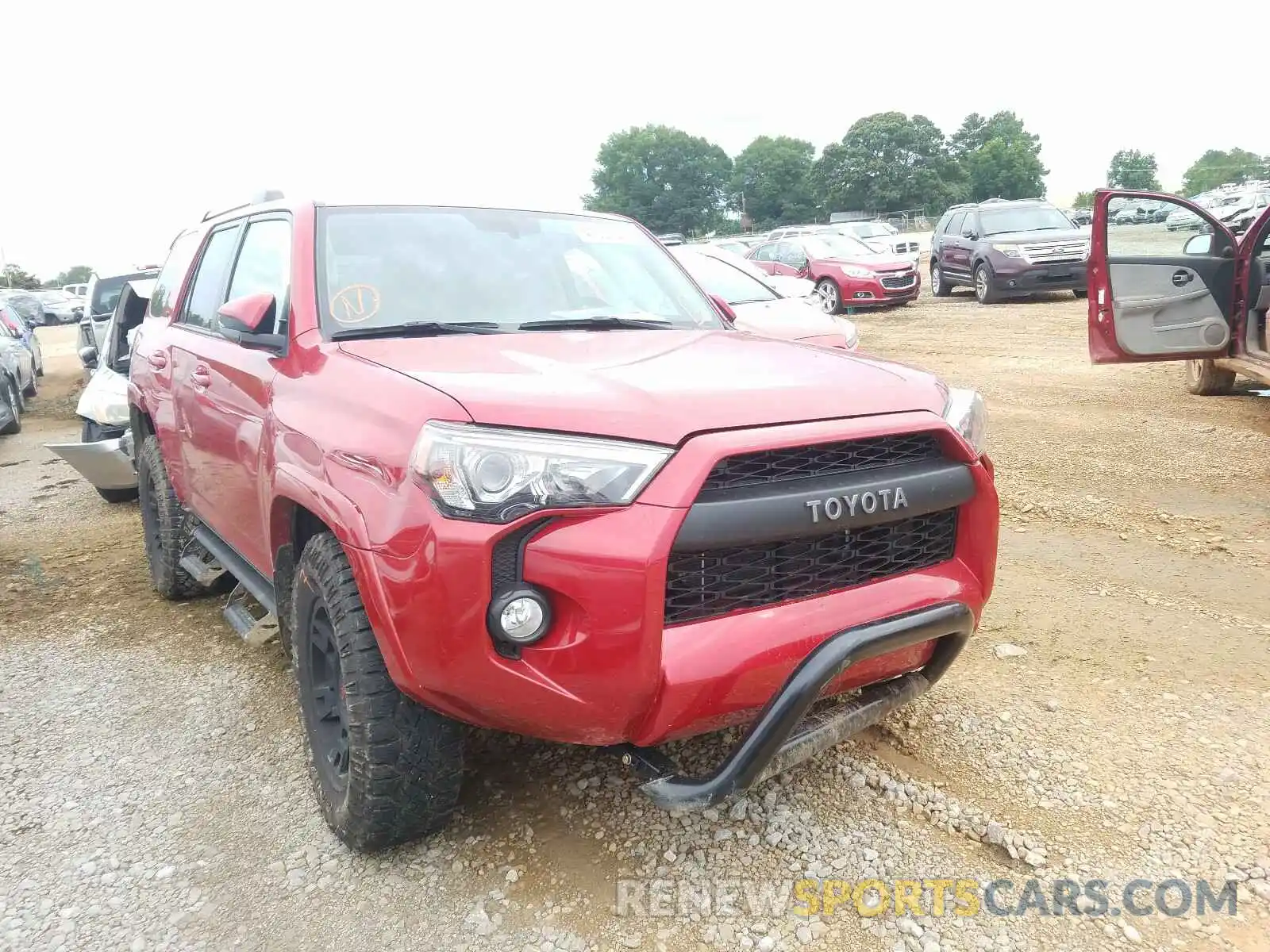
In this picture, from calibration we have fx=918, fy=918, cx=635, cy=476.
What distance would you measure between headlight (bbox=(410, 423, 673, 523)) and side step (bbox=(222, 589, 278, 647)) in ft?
6.39

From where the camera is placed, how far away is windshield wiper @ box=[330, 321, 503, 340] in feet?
9.11

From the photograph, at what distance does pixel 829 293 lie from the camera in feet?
53.4

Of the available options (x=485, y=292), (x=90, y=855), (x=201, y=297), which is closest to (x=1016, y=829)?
(x=485, y=292)

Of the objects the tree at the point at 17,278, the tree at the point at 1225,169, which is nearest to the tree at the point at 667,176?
the tree at the point at 17,278

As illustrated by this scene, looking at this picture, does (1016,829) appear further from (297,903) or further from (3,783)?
(3,783)

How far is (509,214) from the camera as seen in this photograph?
3510 mm

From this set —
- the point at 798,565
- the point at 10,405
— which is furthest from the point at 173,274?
the point at 10,405

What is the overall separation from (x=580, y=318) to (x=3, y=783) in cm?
248

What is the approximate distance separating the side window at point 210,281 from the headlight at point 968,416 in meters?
2.90

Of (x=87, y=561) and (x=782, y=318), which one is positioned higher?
(x=782, y=318)

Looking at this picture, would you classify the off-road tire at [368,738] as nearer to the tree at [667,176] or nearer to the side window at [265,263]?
the side window at [265,263]

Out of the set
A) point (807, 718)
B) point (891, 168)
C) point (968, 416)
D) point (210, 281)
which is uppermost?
Result: point (891, 168)

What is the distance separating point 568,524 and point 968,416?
128 centimetres

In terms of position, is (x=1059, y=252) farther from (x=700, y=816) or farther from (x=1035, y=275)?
(x=700, y=816)
